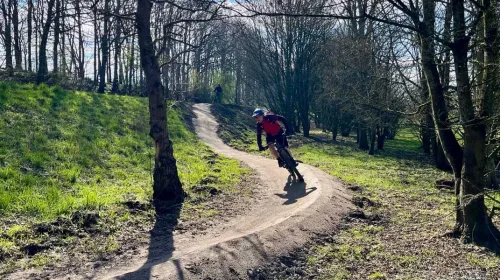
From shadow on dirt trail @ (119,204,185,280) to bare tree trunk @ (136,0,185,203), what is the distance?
1.53ft

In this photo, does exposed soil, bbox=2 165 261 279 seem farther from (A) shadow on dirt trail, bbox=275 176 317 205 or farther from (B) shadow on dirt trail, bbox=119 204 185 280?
(A) shadow on dirt trail, bbox=275 176 317 205

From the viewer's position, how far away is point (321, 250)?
233 inches

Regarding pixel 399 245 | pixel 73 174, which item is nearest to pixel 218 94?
pixel 73 174

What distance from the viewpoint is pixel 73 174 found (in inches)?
338

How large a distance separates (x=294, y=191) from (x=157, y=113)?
147 inches

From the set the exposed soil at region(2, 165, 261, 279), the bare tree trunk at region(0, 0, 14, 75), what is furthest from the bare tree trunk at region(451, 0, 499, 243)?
the bare tree trunk at region(0, 0, 14, 75)

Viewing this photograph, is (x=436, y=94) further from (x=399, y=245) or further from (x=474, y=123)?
(x=399, y=245)

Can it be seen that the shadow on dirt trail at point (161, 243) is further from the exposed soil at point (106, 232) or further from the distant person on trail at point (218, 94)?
the distant person on trail at point (218, 94)

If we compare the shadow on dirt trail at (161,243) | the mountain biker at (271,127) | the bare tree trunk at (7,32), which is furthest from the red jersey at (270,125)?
the bare tree trunk at (7,32)

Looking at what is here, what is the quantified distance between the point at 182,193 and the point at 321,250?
3.22m

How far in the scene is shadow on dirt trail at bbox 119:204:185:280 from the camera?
4320 mm

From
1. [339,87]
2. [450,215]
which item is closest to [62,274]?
[450,215]

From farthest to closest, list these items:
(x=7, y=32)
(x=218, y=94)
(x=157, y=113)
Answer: (x=218, y=94), (x=7, y=32), (x=157, y=113)

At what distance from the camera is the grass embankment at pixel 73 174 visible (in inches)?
212
